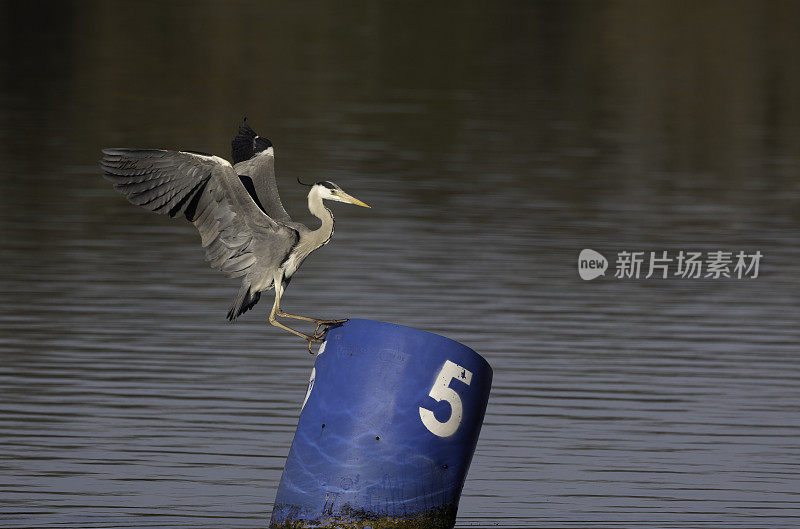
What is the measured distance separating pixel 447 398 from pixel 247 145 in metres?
2.49

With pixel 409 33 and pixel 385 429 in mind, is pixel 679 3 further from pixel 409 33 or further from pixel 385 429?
pixel 385 429

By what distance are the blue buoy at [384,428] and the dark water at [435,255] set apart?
53.6 inches

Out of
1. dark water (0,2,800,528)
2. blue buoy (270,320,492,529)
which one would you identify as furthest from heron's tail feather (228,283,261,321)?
blue buoy (270,320,492,529)

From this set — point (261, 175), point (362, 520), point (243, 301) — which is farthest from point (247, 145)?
point (362, 520)

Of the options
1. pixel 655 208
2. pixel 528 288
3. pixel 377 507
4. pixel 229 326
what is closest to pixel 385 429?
pixel 377 507

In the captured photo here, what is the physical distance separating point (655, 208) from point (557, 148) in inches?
117

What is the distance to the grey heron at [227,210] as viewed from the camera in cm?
754

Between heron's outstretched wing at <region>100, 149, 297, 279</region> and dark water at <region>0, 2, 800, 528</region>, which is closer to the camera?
heron's outstretched wing at <region>100, 149, 297, 279</region>

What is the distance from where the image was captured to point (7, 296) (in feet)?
41.7

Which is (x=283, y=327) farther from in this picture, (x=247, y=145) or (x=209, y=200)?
(x=247, y=145)

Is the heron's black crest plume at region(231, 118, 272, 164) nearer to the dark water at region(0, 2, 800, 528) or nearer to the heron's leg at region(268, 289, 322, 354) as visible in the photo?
the heron's leg at region(268, 289, 322, 354)

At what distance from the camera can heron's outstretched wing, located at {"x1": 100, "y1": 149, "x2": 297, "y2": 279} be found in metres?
→ 7.53

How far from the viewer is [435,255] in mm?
14195

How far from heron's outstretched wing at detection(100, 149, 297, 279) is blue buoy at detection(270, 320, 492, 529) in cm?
112
